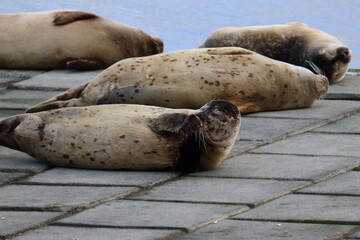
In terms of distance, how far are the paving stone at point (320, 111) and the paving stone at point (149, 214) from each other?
2647mm

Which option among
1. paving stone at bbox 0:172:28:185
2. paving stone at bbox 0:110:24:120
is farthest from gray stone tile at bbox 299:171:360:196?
paving stone at bbox 0:110:24:120

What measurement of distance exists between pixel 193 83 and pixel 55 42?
2.90 m

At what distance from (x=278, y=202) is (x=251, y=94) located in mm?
2520

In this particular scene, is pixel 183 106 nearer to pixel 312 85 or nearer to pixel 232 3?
pixel 312 85

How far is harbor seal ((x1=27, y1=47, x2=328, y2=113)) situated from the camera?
7.67m

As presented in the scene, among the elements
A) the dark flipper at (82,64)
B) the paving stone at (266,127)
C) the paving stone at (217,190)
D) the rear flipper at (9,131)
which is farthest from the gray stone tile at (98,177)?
the dark flipper at (82,64)

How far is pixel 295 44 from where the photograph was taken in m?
Result: 10.6

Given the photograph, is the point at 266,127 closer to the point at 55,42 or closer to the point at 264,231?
the point at 264,231

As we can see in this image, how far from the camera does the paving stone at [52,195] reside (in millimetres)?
5404

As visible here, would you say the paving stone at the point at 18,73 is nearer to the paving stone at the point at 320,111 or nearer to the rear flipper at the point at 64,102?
the rear flipper at the point at 64,102

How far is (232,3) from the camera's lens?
1712cm

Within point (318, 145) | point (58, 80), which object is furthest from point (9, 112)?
point (318, 145)

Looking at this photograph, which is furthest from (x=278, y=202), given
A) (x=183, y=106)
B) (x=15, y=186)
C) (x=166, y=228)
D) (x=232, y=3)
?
(x=232, y=3)

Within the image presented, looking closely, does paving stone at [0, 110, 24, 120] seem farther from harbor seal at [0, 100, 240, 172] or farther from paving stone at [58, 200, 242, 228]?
paving stone at [58, 200, 242, 228]
